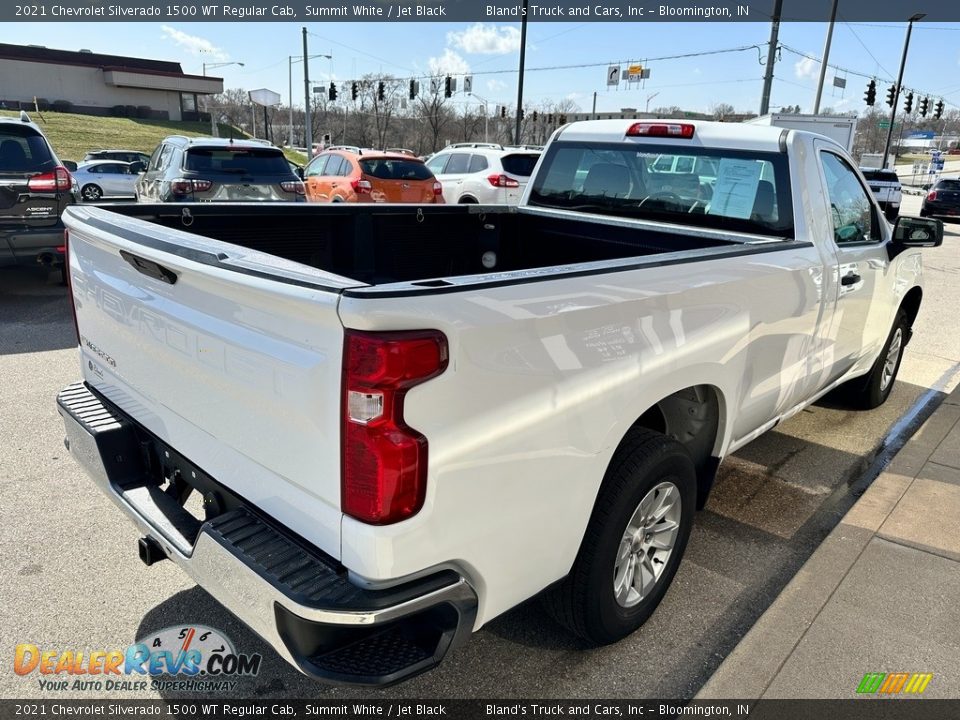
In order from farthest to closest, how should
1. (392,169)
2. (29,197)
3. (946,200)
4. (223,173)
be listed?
(946,200) < (392,169) < (223,173) < (29,197)

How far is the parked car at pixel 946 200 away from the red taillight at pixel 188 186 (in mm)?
22560

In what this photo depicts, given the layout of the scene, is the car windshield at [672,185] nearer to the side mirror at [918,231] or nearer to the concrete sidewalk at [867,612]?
the side mirror at [918,231]

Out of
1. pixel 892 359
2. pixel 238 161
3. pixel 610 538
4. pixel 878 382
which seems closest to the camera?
pixel 610 538

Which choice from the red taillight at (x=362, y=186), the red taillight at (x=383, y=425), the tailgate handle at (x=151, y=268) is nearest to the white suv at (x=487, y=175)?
the red taillight at (x=362, y=186)

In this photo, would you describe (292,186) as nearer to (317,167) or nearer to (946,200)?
(317,167)

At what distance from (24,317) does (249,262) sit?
674 cm

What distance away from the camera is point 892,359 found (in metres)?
5.51

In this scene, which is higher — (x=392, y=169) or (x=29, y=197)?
(x=392, y=169)

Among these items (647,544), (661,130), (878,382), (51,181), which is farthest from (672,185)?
(51,181)

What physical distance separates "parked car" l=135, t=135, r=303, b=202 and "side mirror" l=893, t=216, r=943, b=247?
8198 mm

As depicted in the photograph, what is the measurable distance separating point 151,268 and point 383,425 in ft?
3.57

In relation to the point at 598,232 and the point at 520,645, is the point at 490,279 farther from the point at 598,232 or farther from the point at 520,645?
the point at 598,232

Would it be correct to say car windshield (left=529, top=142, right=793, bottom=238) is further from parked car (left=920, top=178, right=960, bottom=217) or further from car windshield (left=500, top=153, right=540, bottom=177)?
parked car (left=920, top=178, right=960, bottom=217)

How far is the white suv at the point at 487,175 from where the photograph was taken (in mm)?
13977
